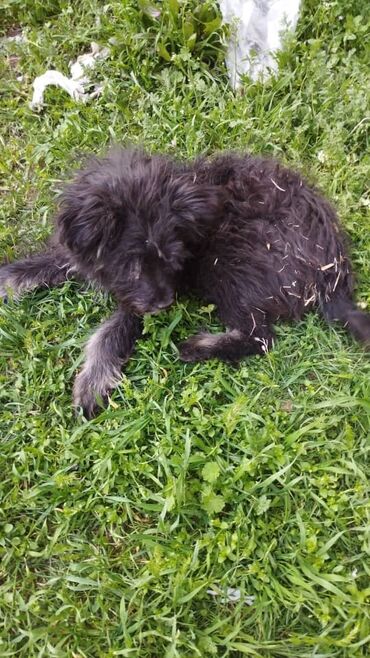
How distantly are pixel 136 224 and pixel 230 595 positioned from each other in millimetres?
1674

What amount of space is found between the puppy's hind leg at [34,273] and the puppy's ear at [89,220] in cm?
49

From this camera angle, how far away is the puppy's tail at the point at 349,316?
2.96m

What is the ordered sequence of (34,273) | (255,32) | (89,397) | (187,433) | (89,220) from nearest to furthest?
(89,220) → (187,433) → (89,397) → (34,273) → (255,32)

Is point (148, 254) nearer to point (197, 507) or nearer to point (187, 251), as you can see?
point (187, 251)

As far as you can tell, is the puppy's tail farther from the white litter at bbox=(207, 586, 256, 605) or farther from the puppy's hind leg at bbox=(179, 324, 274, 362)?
the white litter at bbox=(207, 586, 256, 605)

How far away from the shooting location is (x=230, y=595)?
2484mm

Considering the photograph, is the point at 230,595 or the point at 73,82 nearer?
the point at 230,595

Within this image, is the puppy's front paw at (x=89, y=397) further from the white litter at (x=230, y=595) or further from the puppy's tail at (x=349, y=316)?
the puppy's tail at (x=349, y=316)

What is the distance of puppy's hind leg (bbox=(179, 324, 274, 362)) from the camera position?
301cm

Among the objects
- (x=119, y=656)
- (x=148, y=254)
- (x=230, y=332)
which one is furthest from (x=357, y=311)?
(x=119, y=656)

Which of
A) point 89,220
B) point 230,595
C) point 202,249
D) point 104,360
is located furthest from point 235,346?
point 230,595

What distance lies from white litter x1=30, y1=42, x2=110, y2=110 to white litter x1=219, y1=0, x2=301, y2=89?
87 cm

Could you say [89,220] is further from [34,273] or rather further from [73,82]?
[73,82]

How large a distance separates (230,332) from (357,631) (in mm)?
1477
